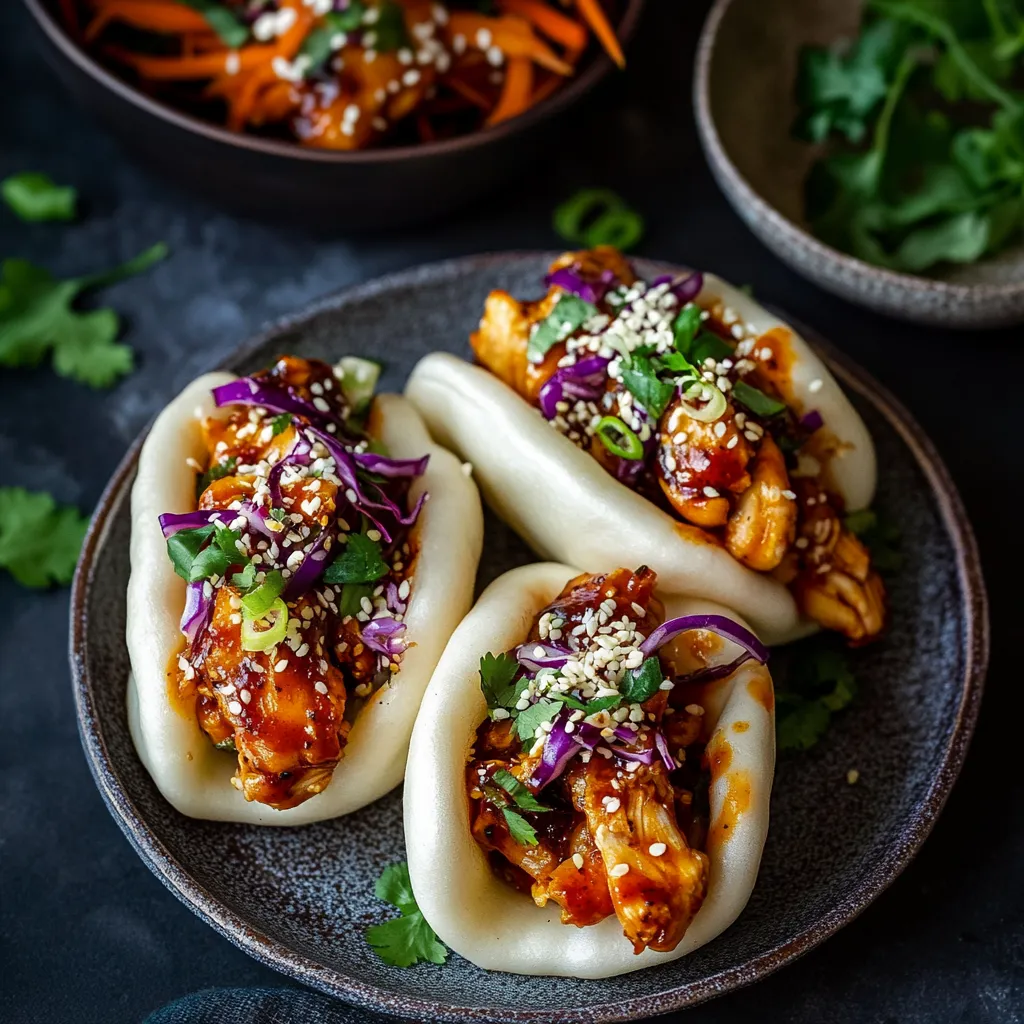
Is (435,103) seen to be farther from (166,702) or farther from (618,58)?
(166,702)

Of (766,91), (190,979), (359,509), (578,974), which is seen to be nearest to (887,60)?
(766,91)

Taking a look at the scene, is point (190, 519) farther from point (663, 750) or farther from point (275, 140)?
point (275, 140)

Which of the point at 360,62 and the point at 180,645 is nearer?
the point at 180,645

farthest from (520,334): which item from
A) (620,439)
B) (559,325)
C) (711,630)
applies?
(711,630)

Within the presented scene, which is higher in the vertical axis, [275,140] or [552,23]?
[552,23]

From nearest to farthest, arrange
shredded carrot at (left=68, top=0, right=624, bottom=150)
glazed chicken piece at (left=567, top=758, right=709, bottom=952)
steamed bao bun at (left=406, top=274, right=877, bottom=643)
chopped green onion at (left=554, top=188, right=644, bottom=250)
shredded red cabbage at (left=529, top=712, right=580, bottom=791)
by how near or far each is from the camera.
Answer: glazed chicken piece at (left=567, top=758, right=709, bottom=952)
shredded red cabbage at (left=529, top=712, right=580, bottom=791)
steamed bao bun at (left=406, top=274, right=877, bottom=643)
shredded carrot at (left=68, top=0, right=624, bottom=150)
chopped green onion at (left=554, top=188, right=644, bottom=250)

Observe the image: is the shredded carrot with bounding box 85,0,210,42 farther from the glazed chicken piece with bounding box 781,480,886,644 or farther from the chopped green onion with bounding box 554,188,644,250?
the glazed chicken piece with bounding box 781,480,886,644

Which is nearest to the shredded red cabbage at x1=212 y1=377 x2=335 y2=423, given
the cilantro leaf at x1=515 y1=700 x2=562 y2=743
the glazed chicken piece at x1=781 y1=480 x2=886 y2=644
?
the cilantro leaf at x1=515 y1=700 x2=562 y2=743
